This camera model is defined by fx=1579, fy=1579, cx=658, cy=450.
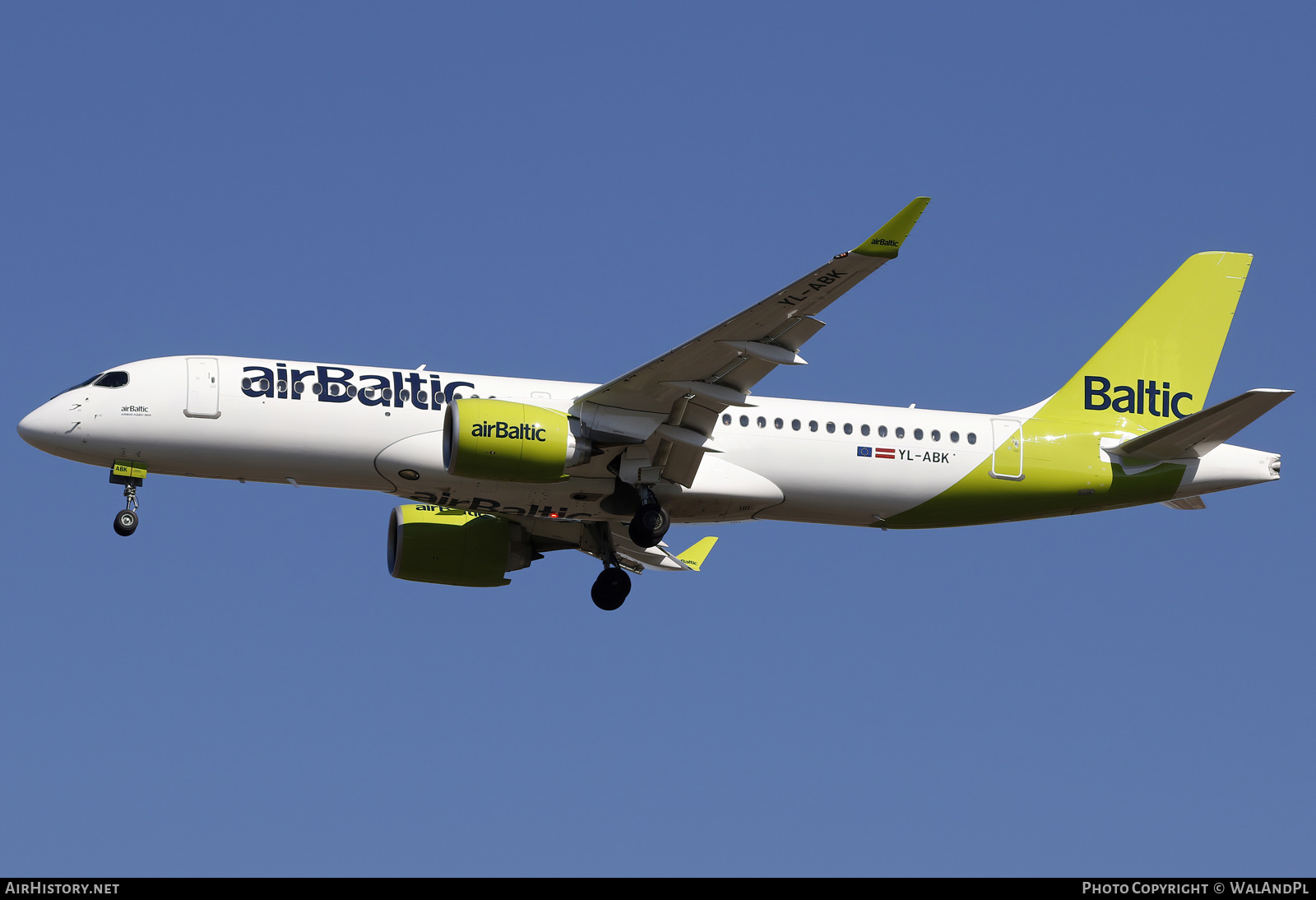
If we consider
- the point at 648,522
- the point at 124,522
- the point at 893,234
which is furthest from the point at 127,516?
the point at 893,234

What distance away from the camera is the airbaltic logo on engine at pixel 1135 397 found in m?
34.8

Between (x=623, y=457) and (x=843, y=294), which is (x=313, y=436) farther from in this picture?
(x=843, y=294)

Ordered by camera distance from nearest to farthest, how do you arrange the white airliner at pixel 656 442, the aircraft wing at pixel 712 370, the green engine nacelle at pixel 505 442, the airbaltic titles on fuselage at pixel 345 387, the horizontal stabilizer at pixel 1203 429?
the aircraft wing at pixel 712 370 → the green engine nacelle at pixel 505 442 → the white airliner at pixel 656 442 → the airbaltic titles on fuselage at pixel 345 387 → the horizontal stabilizer at pixel 1203 429

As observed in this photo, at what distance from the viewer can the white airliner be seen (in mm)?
29531

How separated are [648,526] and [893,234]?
28.0ft

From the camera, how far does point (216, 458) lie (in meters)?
29.8

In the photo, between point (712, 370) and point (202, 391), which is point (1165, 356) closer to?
point (712, 370)

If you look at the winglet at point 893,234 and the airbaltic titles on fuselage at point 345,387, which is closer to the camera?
the winglet at point 893,234

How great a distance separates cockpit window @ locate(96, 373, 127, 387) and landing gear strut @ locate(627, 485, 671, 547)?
10132 millimetres

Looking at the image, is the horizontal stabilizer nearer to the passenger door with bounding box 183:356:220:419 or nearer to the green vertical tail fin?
the green vertical tail fin

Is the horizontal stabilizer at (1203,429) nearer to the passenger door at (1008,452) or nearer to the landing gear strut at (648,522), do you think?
the passenger door at (1008,452)

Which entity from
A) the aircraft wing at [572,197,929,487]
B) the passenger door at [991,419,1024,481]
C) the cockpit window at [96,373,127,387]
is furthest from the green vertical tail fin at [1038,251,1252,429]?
the cockpit window at [96,373,127,387]

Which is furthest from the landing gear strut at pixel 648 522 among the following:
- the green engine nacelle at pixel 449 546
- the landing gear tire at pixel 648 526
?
the green engine nacelle at pixel 449 546

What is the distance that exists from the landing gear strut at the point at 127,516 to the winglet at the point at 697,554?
12798mm
